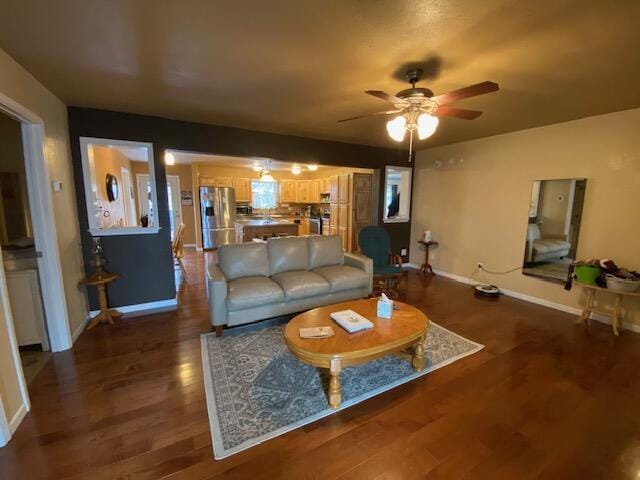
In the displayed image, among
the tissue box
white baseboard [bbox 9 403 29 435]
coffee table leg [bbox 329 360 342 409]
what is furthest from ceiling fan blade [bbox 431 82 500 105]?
white baseboard [bbox 9 403 29 435]

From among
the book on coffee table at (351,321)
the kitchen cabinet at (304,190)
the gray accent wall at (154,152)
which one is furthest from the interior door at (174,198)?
the book on coffee table at (351,321)

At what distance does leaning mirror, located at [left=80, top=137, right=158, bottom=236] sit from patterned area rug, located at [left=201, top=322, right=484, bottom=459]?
1.85 m

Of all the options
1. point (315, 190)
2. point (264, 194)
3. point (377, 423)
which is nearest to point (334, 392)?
point (377, 423)

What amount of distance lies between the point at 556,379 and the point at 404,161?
424cm

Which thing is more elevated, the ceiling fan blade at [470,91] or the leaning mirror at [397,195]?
the ceiling fan blade at [470,91]

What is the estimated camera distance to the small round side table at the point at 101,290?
305cm

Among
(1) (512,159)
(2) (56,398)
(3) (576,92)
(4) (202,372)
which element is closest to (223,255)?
(4) (202,372)

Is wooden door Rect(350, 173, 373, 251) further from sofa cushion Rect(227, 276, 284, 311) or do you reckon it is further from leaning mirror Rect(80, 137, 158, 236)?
leaning mirror Rect(80, 137, 158, 236)

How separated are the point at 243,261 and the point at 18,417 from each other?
6.78 feet

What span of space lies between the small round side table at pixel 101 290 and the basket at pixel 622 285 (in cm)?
535

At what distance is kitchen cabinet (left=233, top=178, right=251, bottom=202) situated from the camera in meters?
8.08

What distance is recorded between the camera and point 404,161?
5.53 metres

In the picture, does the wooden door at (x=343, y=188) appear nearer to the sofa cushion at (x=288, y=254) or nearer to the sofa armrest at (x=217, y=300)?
the sofa cushion at (x=288, y=254)

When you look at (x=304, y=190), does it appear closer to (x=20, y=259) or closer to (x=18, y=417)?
(x=20, y=259)
